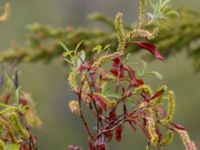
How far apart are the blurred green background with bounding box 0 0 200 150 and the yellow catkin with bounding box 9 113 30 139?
13056 millimetres

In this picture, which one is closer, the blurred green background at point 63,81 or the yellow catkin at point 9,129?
the yellow catkin at point 9,129

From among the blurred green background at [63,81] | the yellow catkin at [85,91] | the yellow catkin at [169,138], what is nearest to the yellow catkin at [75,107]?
the yellow catkin at [85,91]

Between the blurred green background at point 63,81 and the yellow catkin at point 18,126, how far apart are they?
13.1m

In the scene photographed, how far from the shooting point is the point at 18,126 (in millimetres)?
1623

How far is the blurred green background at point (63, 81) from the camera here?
57.4ft

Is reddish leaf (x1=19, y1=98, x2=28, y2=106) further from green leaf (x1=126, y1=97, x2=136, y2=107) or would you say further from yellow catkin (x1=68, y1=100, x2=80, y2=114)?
green leaf (x1=126, y1=97, x2=136, y2=107)

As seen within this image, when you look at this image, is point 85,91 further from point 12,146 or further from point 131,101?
point 12,146

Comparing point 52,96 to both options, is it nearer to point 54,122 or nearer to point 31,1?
point 54,122

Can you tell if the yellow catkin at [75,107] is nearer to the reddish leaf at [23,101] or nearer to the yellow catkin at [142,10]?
the yellow catkin at [142,10]

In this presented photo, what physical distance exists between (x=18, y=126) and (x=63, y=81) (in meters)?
20.6

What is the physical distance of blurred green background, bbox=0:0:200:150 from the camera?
1750 centimetres

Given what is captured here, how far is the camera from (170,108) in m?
1.61

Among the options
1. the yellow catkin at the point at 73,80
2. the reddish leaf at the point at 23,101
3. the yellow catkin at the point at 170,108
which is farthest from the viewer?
the reddish leaf at the point at 23,101

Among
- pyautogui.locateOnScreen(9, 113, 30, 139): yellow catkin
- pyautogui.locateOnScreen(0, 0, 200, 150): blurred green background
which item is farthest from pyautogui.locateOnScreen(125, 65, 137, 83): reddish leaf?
pyautogui.locateOnScreen(0, 0, 200, 150): blurred green background
